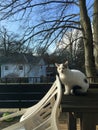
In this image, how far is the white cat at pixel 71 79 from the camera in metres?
4.55

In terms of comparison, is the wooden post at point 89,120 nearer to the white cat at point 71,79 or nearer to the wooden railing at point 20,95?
the white cat at point 71,79

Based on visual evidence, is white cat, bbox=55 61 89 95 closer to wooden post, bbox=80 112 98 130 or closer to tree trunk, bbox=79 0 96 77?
wooden post, bbox=80 112 98 130

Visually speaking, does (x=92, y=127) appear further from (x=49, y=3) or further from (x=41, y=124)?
(x=49, y=3)

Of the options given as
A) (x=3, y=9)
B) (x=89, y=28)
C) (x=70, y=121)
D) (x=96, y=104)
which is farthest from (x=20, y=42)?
(x=96, y=104)

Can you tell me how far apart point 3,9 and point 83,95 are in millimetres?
6908

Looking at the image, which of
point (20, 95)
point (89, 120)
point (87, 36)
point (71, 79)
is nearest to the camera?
point (89, 120)

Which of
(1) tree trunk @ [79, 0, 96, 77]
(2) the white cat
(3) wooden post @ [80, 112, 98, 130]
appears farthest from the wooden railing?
(3) wooden post @ [80, 112, 98, 130]

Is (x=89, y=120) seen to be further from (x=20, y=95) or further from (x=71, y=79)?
(x=20, y=95)

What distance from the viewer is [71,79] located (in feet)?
15.0

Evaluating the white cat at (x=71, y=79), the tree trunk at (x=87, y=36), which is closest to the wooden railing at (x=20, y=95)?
the tree trunk at (x=87, y=36)

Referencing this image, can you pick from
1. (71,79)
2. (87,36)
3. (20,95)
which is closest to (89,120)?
(71,79)

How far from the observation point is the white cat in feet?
14.9

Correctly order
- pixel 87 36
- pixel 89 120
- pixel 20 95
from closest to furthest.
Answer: pixel 89 120 < pixel 20 95 < pixel 87 36

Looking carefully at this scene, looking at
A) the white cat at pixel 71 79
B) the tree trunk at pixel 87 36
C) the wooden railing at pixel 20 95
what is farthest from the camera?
the tree trunk at pixel 87 36
